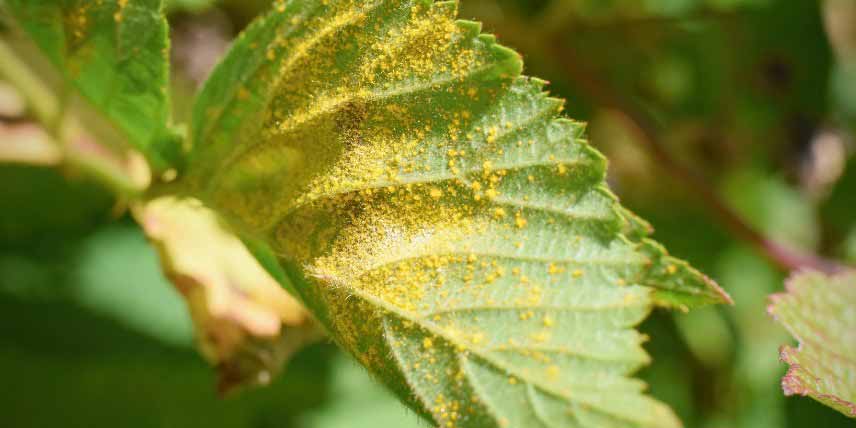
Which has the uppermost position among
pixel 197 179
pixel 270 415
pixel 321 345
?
pixel 197 179

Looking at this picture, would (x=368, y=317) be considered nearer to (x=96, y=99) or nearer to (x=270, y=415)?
(x=96, y=99)

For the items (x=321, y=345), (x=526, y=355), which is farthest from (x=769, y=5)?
(x=526, y=355)

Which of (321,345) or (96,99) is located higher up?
(96,99)

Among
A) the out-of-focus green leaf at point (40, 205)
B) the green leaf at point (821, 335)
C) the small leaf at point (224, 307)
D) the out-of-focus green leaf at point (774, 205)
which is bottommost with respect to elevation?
the out-of-focus green leaf at point (40, 205)

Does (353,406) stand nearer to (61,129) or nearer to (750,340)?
(61,129)

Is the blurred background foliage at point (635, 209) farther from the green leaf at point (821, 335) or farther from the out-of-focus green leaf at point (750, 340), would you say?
the green leaf at point (821, 335)

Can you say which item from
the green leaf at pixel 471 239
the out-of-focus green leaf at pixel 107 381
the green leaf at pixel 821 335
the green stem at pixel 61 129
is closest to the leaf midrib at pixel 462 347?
the green leaf at pixel 471 239
